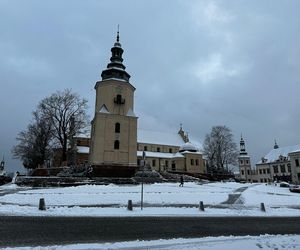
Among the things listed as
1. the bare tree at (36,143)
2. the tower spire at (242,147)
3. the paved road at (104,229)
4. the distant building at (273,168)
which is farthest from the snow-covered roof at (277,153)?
the paved road at (104,229)

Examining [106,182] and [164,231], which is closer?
[164,231]

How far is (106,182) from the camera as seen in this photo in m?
37.2

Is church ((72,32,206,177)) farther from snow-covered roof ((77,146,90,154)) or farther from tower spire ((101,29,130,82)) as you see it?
snow-covered roof ((77,146,90,154))

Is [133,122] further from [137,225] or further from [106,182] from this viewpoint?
[137,225]

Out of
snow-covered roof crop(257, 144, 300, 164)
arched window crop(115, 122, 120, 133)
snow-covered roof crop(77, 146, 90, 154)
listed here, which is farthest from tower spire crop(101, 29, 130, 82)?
snow-covered roof crop(257, 144, 300, 164)

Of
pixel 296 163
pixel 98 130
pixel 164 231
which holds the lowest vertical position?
pixel 164 231

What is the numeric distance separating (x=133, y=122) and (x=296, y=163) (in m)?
37.5

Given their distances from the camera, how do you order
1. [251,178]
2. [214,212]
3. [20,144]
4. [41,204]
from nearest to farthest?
[41,204] < [214,212] < [20,144] < [251,178]

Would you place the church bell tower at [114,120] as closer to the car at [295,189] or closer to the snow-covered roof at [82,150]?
the snow-covered roof at [82,150]

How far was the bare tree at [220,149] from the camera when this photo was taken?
66812mm

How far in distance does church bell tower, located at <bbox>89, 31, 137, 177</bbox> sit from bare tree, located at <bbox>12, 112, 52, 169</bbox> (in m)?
9.44

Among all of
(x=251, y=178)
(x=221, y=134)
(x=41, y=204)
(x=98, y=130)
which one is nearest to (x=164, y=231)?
(x=41, y=204)

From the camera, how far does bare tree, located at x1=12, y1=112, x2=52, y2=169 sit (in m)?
52.4

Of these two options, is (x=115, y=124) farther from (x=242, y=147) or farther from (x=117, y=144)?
(x=242, y=147)
